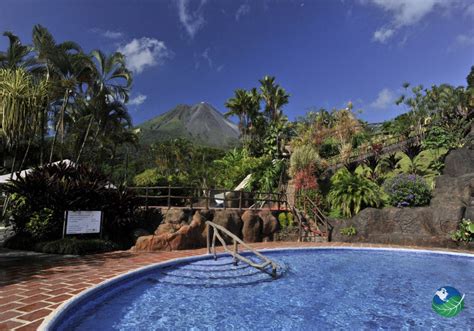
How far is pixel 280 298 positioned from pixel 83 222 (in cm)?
649

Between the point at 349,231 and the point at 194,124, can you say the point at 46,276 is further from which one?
the point at 194,124

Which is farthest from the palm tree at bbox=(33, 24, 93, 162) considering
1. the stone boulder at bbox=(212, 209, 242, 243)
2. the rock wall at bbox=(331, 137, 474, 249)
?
the rock wall at bbox=(331, 137, 474, 249)

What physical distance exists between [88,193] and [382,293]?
8588mm

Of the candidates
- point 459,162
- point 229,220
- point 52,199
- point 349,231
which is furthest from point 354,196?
point 52,199

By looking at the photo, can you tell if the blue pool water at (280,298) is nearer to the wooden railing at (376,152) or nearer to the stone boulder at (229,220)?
the stone boulder at (229,220)

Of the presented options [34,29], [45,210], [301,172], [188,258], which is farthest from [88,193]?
[301,172]

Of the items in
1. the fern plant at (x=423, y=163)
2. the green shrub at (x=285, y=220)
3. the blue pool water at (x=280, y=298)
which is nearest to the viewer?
the blue pool water at (x=280, y=298)

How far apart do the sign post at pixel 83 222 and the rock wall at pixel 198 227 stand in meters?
1.39

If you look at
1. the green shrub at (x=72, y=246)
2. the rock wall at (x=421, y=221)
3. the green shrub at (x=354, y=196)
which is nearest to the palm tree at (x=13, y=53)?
the green shrub at (x=72, y=246)

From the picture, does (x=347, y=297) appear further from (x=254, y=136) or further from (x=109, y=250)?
(x=254, y=136)

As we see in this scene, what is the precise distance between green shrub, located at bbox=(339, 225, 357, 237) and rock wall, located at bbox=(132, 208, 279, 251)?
268 cm

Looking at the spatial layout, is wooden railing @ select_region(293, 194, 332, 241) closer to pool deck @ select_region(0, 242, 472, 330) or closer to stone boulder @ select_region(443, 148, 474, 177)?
pool deck @ select_region(0, 242, 472, 330)

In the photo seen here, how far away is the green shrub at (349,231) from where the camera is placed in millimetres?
12571

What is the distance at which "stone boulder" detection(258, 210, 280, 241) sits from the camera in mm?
12562
